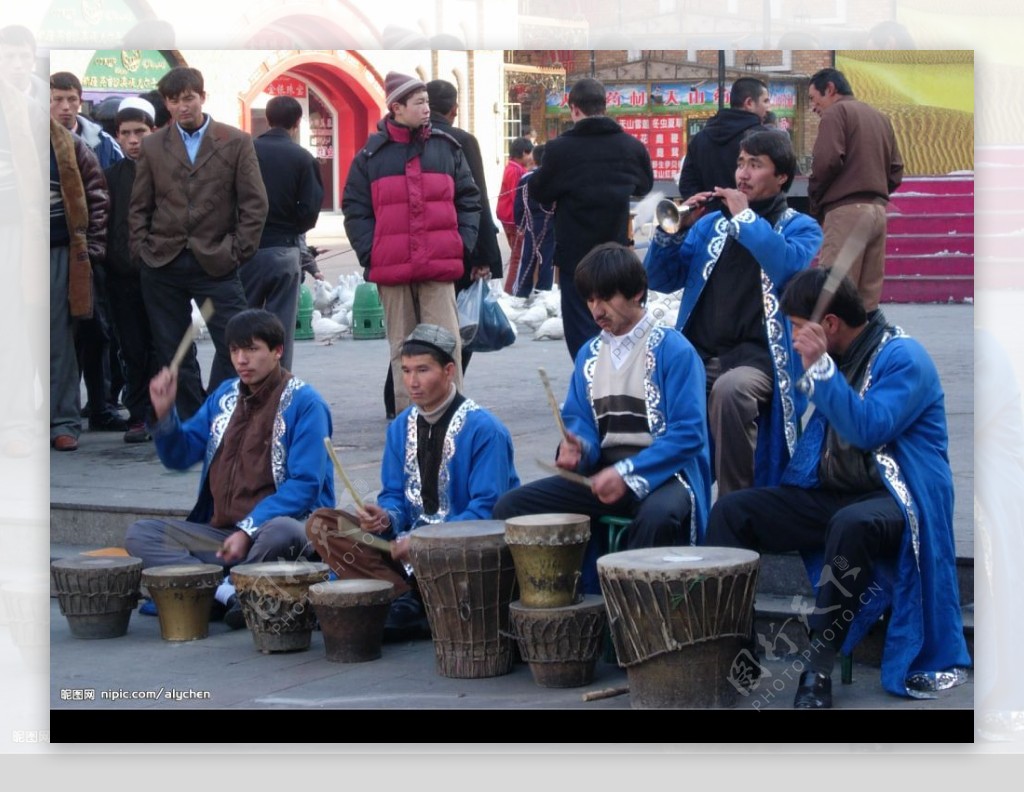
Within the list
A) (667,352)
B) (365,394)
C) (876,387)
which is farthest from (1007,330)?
(365,394)

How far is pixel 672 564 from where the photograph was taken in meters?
4.07

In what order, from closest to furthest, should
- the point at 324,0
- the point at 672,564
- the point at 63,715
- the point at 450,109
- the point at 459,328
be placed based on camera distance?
the point at 672,564 → the point at 63,715 → the point at 324,0 → the point at 450,109 → the point at 459,328

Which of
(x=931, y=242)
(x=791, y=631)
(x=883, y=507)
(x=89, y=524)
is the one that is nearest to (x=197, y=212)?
(x=89, y=524)

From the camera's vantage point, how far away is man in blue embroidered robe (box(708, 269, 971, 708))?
411 cm

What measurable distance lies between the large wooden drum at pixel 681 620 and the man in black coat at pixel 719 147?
2275 millimetres

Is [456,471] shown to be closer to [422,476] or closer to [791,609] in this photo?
[422,476]

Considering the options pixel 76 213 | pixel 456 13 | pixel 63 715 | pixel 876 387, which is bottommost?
pixel 63 715

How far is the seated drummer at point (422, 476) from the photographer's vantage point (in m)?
4.79

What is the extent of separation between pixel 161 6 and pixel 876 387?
209 cm

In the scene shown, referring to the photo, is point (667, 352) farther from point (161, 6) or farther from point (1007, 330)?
point (161, 6)

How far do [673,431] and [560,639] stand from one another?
0.63 metres

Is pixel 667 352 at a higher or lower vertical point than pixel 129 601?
higher

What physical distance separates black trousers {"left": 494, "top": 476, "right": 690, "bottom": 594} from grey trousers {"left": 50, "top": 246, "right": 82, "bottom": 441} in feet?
7.91

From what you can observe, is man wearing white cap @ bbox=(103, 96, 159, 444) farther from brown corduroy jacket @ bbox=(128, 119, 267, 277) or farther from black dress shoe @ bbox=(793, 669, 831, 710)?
black dress shoe @ bbox=(793, 669, 831, 710)
